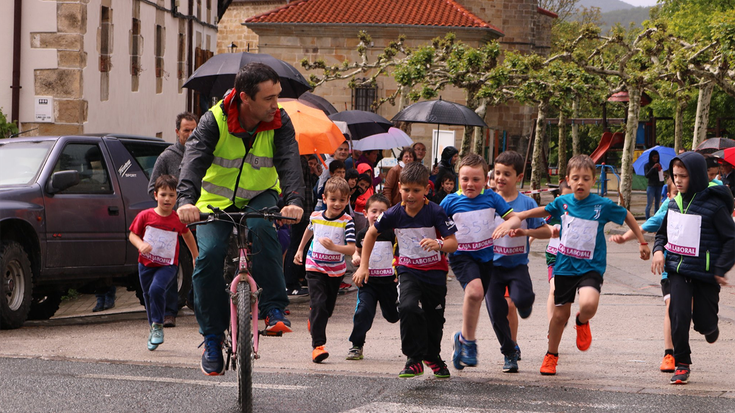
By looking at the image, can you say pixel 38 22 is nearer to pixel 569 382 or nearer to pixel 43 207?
pixel 43 207

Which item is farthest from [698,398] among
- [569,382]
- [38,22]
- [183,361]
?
[38,22]

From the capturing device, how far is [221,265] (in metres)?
5.80

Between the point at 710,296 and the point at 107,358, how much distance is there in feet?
14.4

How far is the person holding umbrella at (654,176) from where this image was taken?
23.7 meters

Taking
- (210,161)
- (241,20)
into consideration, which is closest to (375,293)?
(210,161)

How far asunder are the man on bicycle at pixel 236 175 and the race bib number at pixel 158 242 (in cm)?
253

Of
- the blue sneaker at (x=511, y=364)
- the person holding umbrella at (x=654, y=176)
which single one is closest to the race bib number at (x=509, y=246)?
the blue sneaker at (x=511, y=364)

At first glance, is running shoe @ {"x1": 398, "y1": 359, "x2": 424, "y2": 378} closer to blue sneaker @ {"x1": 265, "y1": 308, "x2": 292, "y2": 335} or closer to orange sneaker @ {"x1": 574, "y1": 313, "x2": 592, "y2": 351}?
blue sneaker @ {"x1": 265, "y1": 308, "x2": 292, "y2": 335}

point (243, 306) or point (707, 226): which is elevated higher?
point (707, 226)

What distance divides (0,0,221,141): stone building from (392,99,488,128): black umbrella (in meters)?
6.06

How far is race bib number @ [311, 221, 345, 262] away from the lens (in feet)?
25.9

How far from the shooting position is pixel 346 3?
4522cm

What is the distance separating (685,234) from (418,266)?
1.87m

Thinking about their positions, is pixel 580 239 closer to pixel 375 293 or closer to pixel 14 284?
pixel 375 293
